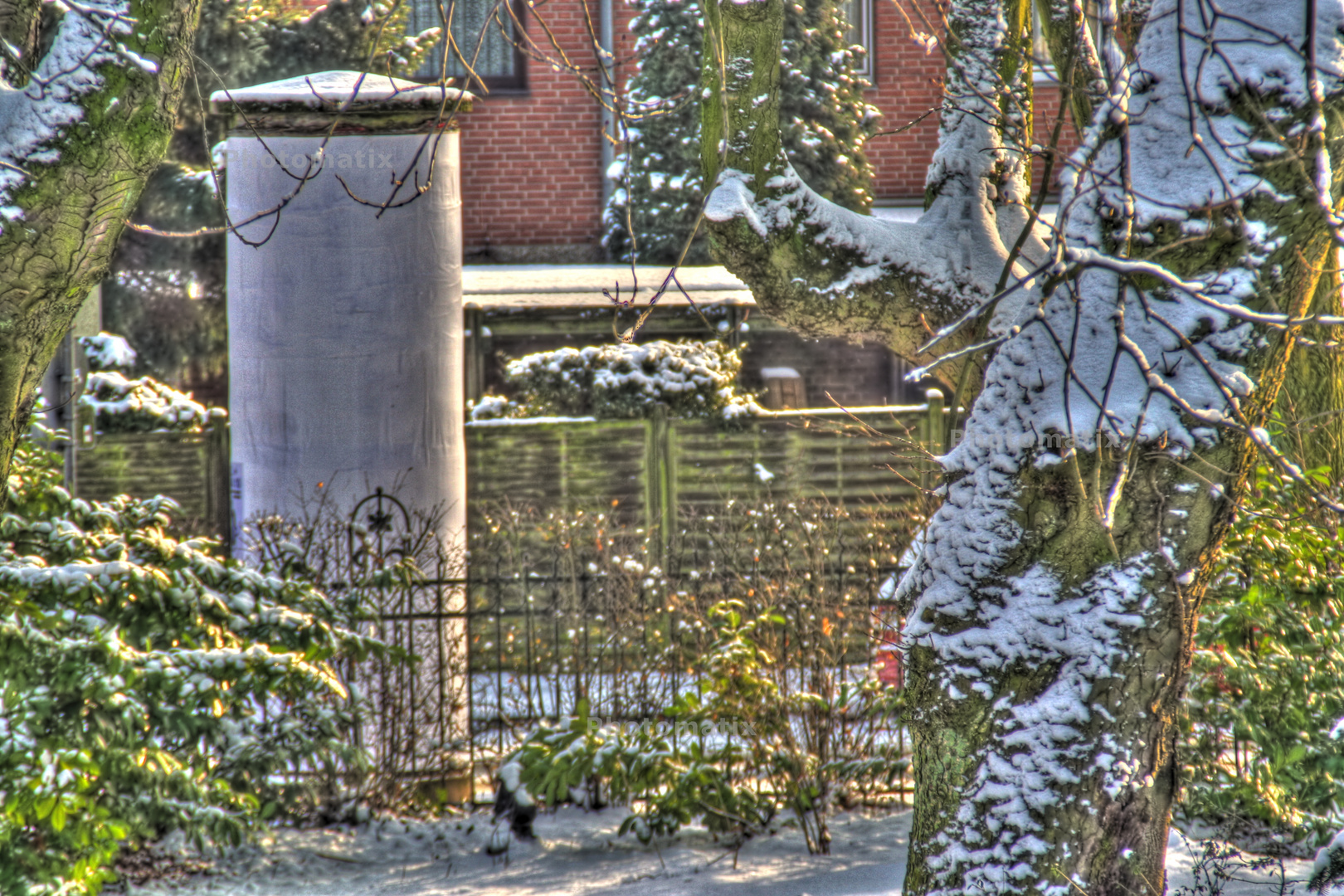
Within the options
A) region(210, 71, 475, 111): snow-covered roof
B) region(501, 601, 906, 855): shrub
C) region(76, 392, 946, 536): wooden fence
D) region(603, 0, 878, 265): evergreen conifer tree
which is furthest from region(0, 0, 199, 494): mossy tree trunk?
region(603, 0, 878, 265): evergreen conifer tree

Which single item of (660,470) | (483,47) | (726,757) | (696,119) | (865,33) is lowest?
(726,757)

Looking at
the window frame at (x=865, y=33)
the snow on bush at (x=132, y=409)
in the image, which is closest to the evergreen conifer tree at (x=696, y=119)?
the window frame at (x=865, y=33)

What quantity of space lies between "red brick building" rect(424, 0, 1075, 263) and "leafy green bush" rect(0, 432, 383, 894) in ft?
29.5

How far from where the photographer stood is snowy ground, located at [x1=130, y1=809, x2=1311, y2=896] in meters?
4.99

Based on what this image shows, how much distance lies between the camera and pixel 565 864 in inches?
209

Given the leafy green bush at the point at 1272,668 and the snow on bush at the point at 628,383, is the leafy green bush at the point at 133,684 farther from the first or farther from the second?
the snow on bush at the point at 628,383

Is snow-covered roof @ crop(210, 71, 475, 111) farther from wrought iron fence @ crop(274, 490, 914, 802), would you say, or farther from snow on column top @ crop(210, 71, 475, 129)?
wrought iron fence @ crop(274, 490, 914, 802)

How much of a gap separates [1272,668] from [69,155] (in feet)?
14.6

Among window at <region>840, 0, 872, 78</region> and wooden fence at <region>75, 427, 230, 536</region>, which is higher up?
window at <region>840, 0, 872, 78</region>

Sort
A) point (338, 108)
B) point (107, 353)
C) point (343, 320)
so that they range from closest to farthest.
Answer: point (338, 108), point (343, 320), point (107, 353)

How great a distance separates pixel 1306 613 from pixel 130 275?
10.2 m

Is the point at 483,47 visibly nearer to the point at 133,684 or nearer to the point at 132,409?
the point at 132,409

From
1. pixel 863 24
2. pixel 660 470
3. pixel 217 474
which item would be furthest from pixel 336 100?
pixel 863 24

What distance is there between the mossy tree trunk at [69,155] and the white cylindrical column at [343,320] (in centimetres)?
331
